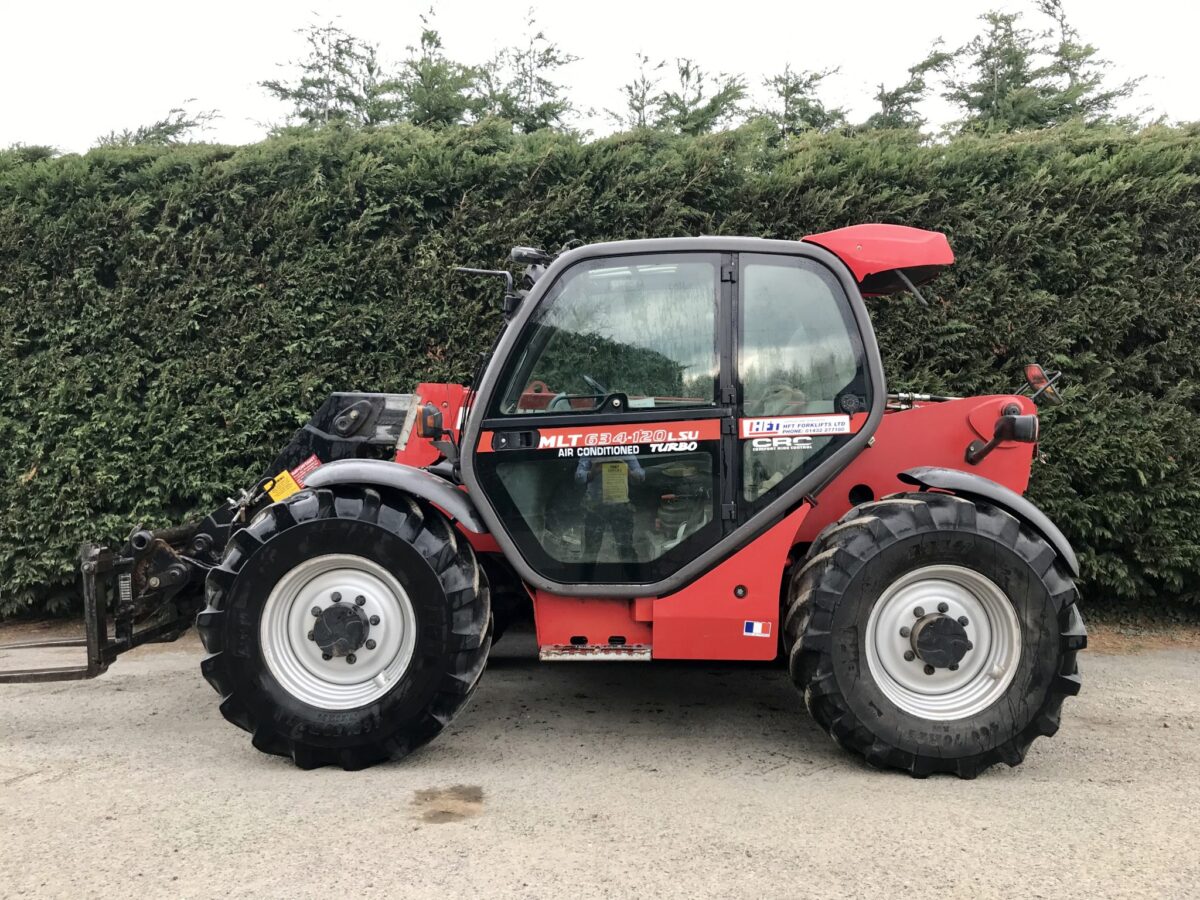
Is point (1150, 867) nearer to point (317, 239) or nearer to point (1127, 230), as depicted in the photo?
point (1127, 230)

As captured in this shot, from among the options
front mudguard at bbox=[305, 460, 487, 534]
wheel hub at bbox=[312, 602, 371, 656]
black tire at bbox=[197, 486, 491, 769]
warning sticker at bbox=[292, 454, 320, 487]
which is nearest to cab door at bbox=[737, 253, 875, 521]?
front mudguard at bbox=[305, 460, 487, 534]

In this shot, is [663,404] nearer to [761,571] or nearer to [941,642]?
[761,571]

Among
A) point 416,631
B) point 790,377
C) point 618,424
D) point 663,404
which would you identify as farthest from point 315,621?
point 790,377

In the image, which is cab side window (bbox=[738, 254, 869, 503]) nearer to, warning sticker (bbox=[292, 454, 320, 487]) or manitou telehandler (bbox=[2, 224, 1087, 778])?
manitou telehandler (bbox=[2, 224, 1087, 778])

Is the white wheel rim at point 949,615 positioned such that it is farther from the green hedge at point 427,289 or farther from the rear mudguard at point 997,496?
the green hedge at point 427,289

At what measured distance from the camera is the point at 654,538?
11.8 feet

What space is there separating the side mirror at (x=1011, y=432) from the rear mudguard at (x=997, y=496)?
0.20m

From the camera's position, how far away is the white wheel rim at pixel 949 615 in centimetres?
345

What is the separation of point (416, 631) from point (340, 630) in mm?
317


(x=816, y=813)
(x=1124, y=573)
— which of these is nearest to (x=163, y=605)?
(x=816, y=813)

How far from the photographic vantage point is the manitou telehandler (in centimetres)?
342

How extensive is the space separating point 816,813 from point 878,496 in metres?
1.50

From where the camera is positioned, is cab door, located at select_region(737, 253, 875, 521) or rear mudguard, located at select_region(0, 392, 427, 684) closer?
cab door, located at select_region(737, 253, 875, 521)

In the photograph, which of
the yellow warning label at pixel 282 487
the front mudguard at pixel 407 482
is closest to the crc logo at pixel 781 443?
the front mudguard at pixel 407 482
